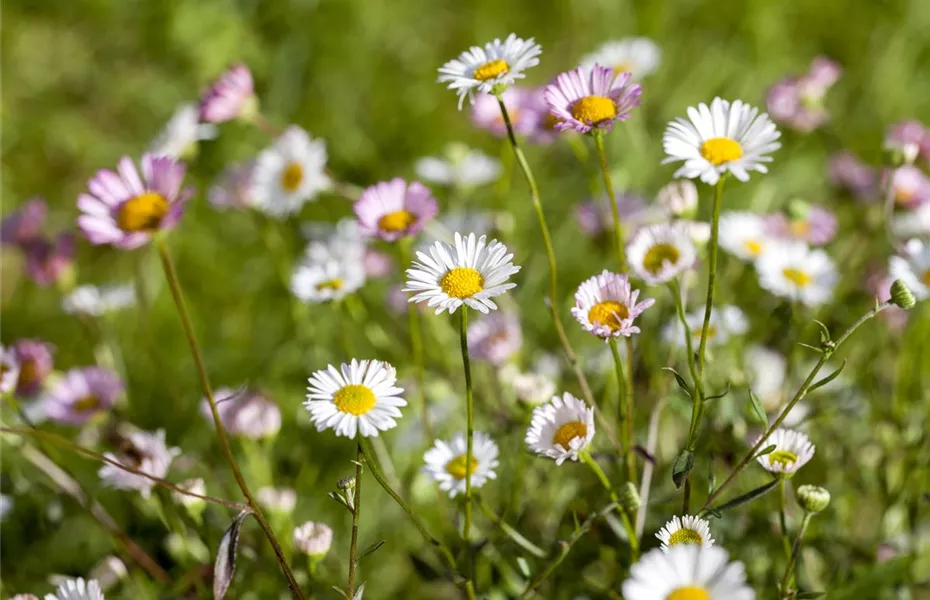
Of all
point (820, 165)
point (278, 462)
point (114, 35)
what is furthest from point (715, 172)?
point (114, 35)

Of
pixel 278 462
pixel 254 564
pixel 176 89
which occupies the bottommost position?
pixel 254 564

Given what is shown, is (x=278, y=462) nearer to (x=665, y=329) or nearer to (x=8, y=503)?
(x=8, y=503)

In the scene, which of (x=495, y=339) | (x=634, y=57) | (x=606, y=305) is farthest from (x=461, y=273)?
(x=634, y=57)

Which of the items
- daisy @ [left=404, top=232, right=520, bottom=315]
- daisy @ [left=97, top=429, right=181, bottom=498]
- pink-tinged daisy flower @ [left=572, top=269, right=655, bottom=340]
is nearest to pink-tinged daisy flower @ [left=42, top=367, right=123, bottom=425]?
daisy @ [left=97, top=429, right=181, bottom=498]

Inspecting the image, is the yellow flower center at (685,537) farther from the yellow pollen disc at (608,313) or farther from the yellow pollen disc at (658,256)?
the yellow pollen disc at (658,256)

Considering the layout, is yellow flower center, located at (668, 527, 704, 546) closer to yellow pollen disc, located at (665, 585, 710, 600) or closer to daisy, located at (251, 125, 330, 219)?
yellow pollen disc, located at (665, 585, 710, 600)

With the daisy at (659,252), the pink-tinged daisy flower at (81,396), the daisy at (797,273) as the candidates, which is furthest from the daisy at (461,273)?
the pink-tinged daisy flower at (81,396)
